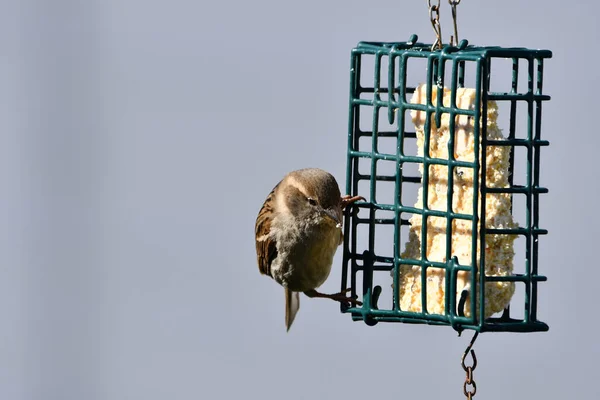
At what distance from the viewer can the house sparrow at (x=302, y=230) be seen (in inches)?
258

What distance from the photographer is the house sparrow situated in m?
6.56

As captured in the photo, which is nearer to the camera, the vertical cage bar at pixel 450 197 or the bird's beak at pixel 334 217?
the vertical cage bar at pixel 450 197

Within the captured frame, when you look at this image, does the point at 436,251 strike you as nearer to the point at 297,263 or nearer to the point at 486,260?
the point at 486,260

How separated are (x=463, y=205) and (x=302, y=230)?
1.29 metres

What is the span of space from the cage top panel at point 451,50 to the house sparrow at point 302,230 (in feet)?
2.76

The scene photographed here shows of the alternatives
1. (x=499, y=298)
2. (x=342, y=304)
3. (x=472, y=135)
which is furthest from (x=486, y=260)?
(x=342, y=304)

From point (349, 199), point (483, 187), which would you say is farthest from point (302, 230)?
point (483, 187)

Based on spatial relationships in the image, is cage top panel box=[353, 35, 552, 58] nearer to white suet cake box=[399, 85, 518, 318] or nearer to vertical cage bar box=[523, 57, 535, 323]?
vertical cage bar box=[523, 57, 535, 323]

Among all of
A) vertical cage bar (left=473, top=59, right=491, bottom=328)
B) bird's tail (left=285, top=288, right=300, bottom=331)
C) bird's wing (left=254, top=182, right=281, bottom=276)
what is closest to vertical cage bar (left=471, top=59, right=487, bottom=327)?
vertical cage bar (left=473, top=59, right=491, bottom=328)

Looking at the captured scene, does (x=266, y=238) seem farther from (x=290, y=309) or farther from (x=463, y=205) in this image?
(x=463, y=205)

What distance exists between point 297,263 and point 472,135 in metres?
1.64

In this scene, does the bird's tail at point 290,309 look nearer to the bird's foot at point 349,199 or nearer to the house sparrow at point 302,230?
the house sparrow at point 302,230

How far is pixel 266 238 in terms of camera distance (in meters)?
7.30

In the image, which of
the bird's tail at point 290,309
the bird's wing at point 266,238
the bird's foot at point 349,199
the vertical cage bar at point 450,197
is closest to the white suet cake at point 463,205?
the vertical cage bar at point 450,197
